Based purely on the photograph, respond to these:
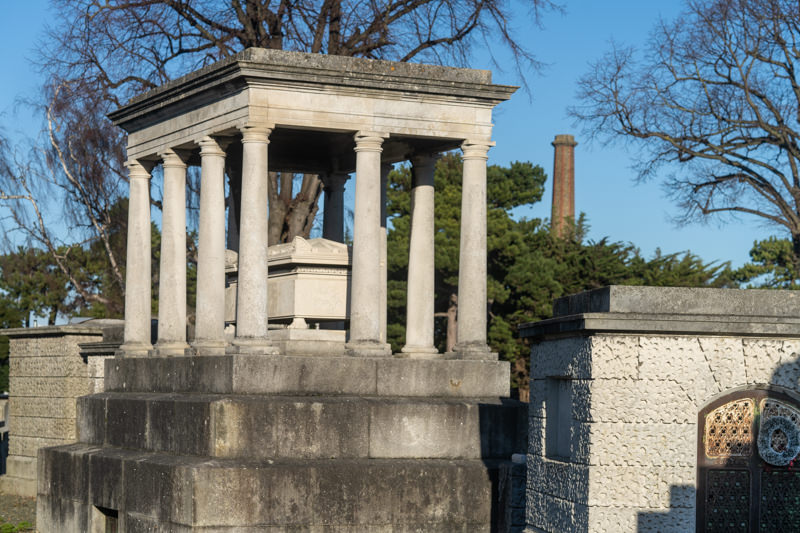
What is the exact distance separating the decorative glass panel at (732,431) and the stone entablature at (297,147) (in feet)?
23.1

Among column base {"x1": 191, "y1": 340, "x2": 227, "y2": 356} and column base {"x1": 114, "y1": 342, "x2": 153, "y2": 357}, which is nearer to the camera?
column base {"x1": 191, "y1": 340, "x2": 227, "y2": 356}

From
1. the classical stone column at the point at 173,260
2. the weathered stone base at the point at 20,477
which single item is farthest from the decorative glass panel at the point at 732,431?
the weathered stone base at the point at 20,477

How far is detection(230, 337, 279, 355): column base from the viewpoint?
16219mm

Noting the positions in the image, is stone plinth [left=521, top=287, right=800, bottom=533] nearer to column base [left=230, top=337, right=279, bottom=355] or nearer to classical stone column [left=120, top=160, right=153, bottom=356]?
column base [left=230, top=337, right=279, bottom=355]

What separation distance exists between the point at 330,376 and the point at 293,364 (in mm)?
499

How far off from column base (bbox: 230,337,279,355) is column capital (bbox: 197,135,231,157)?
8.73ft

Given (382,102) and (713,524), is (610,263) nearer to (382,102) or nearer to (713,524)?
(382,102)

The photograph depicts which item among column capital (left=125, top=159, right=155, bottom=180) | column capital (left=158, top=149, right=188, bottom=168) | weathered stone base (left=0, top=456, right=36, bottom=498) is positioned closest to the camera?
column capital (left=158, top=149, right=188, bottom=168)

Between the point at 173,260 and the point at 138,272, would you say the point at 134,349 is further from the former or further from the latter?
the point at 173,260

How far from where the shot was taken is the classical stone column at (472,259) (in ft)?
57.0

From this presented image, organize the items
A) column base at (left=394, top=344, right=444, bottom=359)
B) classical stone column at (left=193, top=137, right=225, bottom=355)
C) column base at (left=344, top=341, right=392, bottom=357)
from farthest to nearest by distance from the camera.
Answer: column base at (left=394, top=344, right=444, bottom=359) < classical stone column at (left=193, top=137, right=225, bottom=355) < column base at (left=344, top=341, right=392, bottom=357)

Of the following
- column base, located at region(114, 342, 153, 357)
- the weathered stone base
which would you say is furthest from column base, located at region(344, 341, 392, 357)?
the weathered stone base

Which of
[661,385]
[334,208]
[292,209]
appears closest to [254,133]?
[334,208]

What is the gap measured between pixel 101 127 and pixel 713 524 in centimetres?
2328
